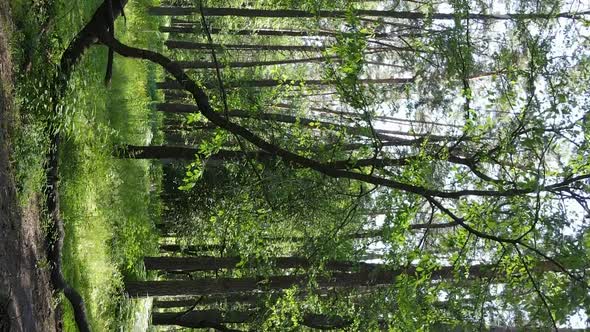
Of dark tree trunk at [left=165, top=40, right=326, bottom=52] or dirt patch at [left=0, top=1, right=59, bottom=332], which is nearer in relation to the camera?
dirt patch at [left=0, top=1, right=59, bottom=332]

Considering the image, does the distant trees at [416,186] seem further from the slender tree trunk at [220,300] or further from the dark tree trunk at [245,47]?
the dark tree trunk at [245,47]

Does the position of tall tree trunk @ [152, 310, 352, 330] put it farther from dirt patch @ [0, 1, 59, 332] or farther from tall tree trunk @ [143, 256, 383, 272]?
dirt patch @ [0, 1, 59, 332]

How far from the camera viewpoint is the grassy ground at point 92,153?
27.5 feet

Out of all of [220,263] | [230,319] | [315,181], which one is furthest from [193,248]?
[315,181]

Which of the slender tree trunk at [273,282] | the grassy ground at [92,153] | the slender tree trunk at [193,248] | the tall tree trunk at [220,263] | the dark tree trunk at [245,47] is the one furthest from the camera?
the dark tree trunk at [245,47]

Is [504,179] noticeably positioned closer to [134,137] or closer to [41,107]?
[41,107]

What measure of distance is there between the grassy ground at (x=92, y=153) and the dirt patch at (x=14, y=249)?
0.27 metres

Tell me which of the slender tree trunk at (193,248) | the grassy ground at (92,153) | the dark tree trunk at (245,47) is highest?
the dark tree trunk at (245,47)

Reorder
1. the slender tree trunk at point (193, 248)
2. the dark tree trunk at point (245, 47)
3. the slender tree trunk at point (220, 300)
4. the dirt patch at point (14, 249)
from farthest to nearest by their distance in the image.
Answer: the dark tree trunk at point (245, 47) → the slender tree trunk at point (193, 248) → the slender tree trunk at point (220, 300) → the dirt patch at point (14, 249)

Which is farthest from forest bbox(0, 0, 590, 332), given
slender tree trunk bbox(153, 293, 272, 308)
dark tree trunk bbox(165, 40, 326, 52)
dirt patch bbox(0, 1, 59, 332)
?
dark tree trunk bbox(165, 40, 326, 52)

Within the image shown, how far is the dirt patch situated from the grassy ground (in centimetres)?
27

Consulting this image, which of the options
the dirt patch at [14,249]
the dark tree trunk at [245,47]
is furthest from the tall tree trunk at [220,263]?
the dark tree trunk at [245,47]

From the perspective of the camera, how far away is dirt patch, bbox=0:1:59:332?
7.39 meters

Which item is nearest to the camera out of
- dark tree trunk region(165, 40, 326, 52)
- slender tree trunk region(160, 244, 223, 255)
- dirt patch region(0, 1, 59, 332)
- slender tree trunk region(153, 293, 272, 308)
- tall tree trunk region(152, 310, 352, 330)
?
dirt patch region(0, 1, 59, 332)
